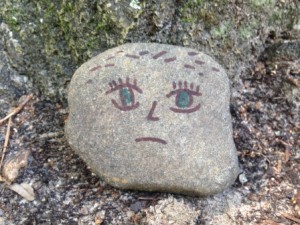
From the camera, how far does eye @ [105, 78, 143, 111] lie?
188 centimetres

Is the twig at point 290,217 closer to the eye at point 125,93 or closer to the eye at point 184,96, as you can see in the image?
the eye at point 184,96

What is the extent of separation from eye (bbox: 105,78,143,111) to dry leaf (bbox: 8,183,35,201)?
46cm

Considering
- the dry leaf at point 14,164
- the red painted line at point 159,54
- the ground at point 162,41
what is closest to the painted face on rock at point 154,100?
the red painted line at point 159,54

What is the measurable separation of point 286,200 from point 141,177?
1.83 feet

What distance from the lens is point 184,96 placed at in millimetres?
1901

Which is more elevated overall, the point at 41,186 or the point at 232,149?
Answer: the point at 232,149

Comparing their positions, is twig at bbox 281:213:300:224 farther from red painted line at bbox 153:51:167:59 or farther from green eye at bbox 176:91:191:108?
red painted line at bbox 153:51:167:59

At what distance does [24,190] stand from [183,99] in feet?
2.26

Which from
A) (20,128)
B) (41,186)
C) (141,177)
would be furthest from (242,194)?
(20,128)

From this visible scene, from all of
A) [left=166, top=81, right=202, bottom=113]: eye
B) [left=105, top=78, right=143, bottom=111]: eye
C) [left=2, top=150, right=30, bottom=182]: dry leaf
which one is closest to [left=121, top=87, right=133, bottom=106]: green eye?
[left=105, top=78, right=143, bottom=111]: eye

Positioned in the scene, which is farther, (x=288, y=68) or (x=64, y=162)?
(x=288, y=68)

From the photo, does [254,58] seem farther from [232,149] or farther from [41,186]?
[41,186]

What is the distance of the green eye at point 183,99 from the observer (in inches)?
74.3

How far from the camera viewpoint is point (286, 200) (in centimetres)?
190
